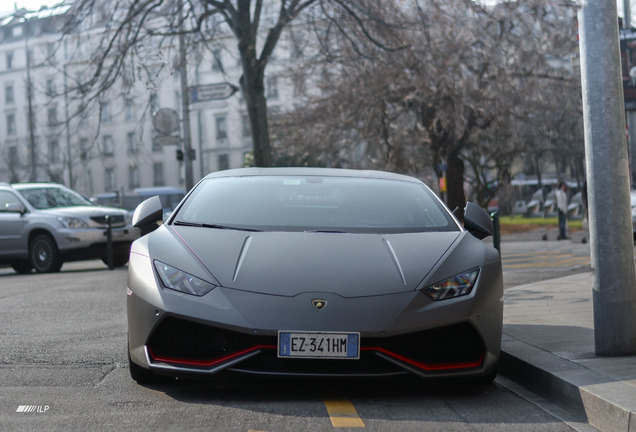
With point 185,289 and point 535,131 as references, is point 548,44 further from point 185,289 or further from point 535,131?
point 185,289

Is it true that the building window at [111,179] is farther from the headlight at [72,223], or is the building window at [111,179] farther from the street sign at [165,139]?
the headlight at [72,223]

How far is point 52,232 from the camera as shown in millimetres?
17188

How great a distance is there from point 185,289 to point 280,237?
727 mm

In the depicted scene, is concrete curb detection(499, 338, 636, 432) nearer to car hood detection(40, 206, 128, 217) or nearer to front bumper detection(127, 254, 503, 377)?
front bumper detection(127, 254, 503, 377)

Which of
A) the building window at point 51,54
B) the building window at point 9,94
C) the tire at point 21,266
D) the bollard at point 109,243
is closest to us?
the bollard at point 109,243

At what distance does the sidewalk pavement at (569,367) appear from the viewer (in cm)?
A: 464

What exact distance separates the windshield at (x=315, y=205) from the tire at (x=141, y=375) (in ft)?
3.26

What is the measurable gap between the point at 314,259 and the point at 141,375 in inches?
47.6

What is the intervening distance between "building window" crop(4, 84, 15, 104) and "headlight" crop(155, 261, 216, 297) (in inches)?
3558

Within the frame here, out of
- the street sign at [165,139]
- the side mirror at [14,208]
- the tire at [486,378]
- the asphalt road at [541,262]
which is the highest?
the street sign at [165,139]

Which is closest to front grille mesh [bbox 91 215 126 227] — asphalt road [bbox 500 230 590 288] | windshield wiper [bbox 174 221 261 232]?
asphalt road [bbox 500 230 590 288]

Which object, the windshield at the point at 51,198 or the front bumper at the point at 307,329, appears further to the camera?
the windshield at the point at 51,198

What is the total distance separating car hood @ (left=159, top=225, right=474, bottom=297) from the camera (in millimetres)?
5094

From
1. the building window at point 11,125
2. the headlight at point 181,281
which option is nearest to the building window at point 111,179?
the building window at point 11,125
